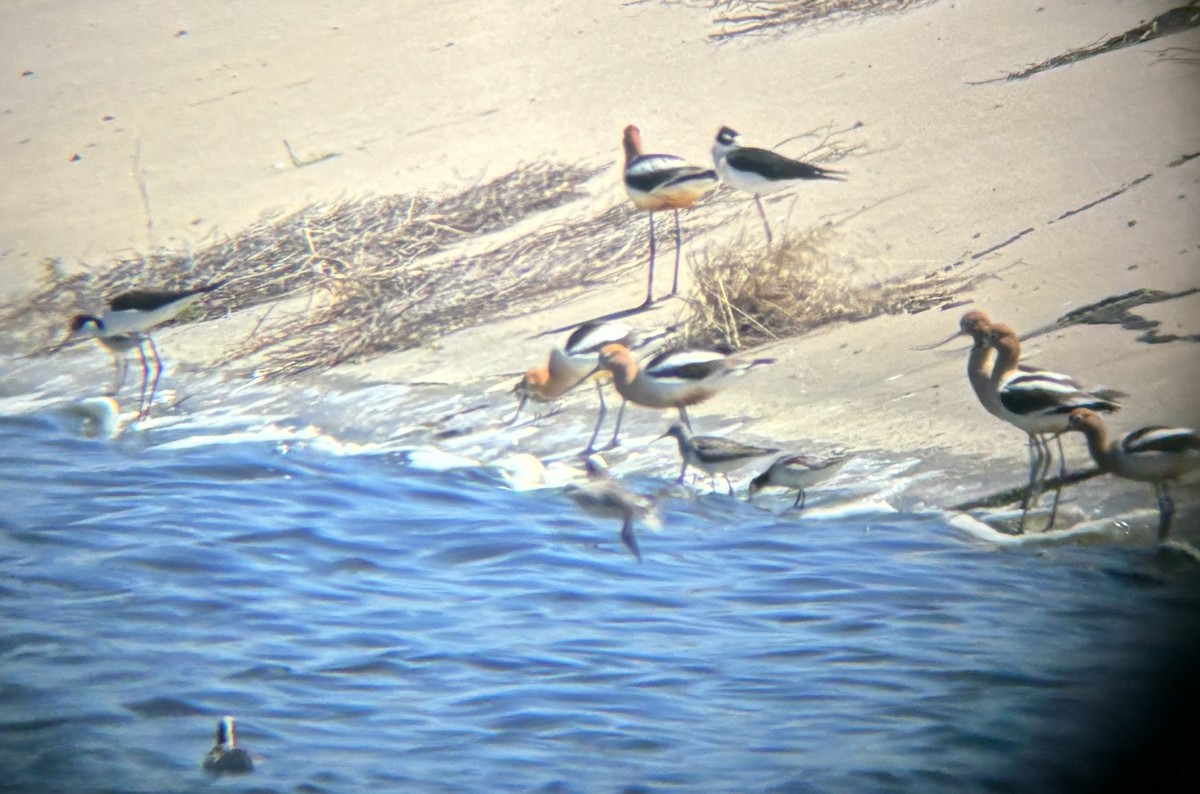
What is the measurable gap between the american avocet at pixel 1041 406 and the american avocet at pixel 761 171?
2487mm

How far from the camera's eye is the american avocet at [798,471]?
6617mm

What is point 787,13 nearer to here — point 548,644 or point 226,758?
point 548,644

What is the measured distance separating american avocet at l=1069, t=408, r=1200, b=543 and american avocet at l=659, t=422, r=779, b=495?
1.52 m

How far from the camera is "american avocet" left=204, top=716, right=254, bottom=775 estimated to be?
4.78 metres

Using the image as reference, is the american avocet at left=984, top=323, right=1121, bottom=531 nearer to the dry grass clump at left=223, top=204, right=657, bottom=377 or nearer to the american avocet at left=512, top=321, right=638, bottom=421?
the american avocet at left=512, top=321, right=638, bottom=421

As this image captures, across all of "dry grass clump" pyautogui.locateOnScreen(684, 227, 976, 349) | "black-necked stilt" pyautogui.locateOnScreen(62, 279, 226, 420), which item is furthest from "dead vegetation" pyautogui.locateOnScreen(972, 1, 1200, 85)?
"black-necked stilt" pyautogui.locateOnScreen(62, 279, 226, 420)

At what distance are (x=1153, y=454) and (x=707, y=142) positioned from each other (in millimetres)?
5585

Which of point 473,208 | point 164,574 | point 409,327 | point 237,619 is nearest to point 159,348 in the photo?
point 409,327

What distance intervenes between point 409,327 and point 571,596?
3.51 metres

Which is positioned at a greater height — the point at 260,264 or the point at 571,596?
the point at 260,264

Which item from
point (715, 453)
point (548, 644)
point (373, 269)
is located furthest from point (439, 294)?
point (548, 644)

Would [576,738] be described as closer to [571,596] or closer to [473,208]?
[571,596]

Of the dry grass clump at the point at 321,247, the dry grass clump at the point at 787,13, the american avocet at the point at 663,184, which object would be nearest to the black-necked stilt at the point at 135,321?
the dry grass clump at the point at 321,247

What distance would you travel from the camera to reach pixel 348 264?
999cm
